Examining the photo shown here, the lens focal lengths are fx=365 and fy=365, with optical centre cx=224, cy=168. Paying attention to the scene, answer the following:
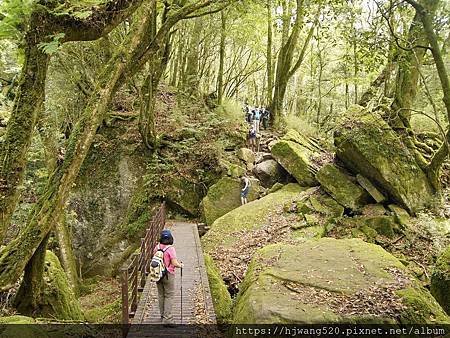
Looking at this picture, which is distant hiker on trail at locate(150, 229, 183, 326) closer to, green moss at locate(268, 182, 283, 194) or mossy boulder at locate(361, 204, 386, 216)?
mossy boulder at locate(361, 204, 386, 216)

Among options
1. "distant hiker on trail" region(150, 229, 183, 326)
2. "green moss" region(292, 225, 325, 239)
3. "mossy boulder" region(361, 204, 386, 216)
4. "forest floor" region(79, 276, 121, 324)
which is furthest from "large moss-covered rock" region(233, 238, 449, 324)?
"mossy boulder" region(361, 204, 386, 216)

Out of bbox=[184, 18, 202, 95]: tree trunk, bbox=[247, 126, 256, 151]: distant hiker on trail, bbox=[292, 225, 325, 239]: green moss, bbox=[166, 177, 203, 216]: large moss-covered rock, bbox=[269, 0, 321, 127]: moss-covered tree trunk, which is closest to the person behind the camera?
bbox=[292, 225, 325, 239]: green moss

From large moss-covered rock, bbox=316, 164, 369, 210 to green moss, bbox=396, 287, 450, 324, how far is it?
271 inches

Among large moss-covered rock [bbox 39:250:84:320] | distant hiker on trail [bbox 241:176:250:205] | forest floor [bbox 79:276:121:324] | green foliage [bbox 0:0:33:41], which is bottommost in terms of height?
forest floor [bbox 79:276:121:324]

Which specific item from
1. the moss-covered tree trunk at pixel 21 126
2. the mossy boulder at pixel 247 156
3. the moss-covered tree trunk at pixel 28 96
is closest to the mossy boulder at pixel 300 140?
the mossy boulder at pixel 247 156

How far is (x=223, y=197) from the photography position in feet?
55.5

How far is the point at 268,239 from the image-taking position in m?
12.7

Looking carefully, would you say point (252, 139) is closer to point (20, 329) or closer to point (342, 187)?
point (342, 187)

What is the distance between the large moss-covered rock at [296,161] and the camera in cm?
1580

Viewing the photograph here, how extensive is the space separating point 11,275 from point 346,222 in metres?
10.5

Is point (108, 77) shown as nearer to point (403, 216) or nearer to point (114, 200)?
point (403, 216)

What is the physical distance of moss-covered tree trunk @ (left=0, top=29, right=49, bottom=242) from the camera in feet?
17.8

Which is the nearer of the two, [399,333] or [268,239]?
[399,333]

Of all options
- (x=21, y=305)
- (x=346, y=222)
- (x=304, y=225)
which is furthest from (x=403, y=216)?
(x=21, y=305)
